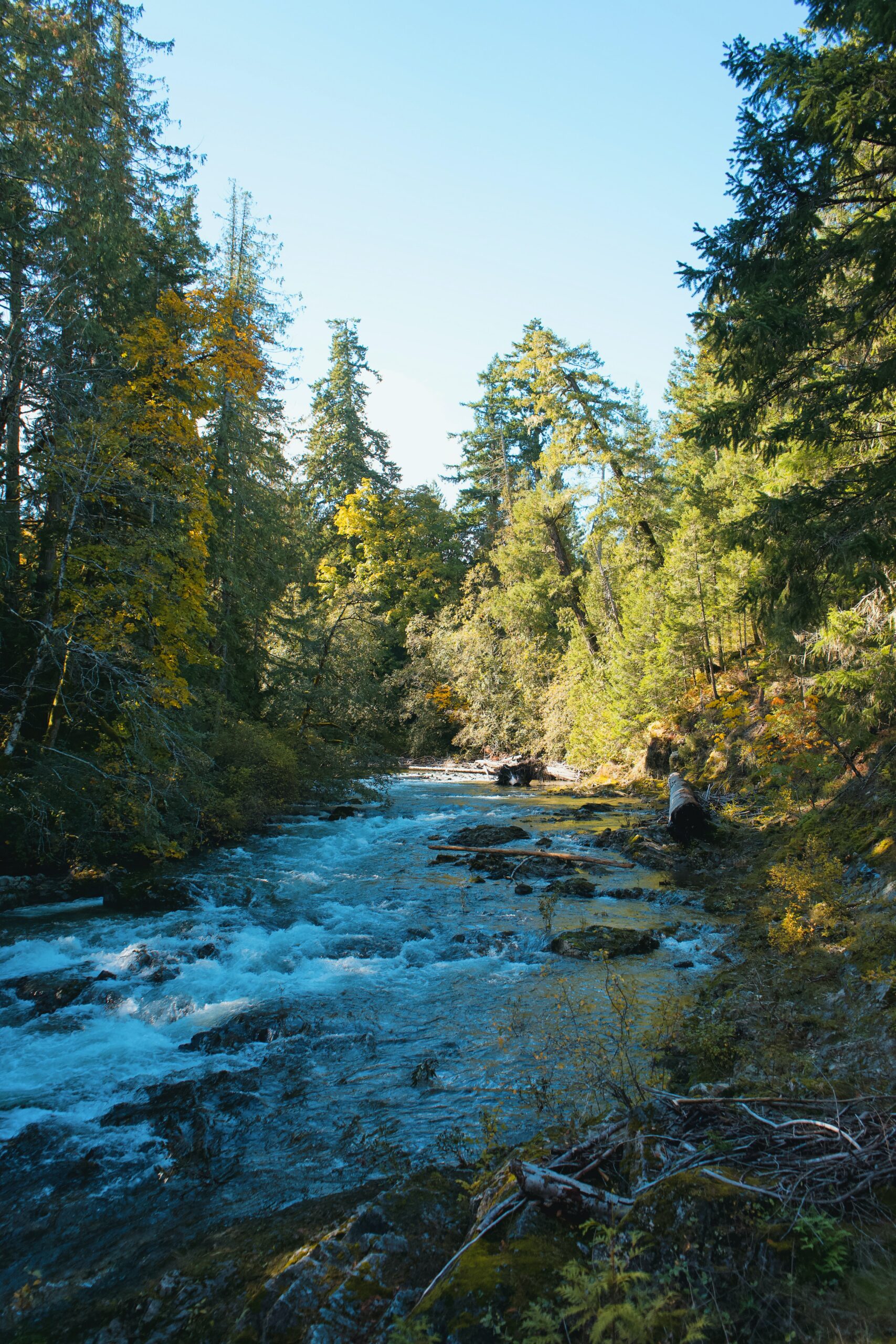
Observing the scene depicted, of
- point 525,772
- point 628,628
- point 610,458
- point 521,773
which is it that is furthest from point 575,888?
point 610,458

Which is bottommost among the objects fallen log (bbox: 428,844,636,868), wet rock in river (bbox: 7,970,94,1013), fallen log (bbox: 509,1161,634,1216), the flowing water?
the flowing water

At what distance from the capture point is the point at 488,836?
46.3 feet

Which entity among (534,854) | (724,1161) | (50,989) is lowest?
(50,989)

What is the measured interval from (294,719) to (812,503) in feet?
52.5

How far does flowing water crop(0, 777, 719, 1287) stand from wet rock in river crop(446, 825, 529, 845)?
101 inches

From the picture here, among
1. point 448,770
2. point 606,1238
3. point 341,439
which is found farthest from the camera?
point 341,439

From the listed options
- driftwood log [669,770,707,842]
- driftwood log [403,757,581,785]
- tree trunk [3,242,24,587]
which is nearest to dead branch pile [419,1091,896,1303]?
driftwood log [669,770,707,842]

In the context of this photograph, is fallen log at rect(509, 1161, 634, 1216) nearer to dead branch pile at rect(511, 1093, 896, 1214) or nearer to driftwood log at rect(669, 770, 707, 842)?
dead branch pile at rect(511, 1093, 896, 1214)

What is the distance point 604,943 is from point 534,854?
4475mm

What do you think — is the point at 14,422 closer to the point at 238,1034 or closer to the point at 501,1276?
the point at 238,1034

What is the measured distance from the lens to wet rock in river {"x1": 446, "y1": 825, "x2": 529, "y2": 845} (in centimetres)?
1382

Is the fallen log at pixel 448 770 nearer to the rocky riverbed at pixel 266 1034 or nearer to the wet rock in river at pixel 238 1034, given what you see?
the rocky riverbed at pixel 266 1034

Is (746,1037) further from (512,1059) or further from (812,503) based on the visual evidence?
(812,503)

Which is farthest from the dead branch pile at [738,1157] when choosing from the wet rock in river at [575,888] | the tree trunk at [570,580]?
the tree trunk at [570,580]
